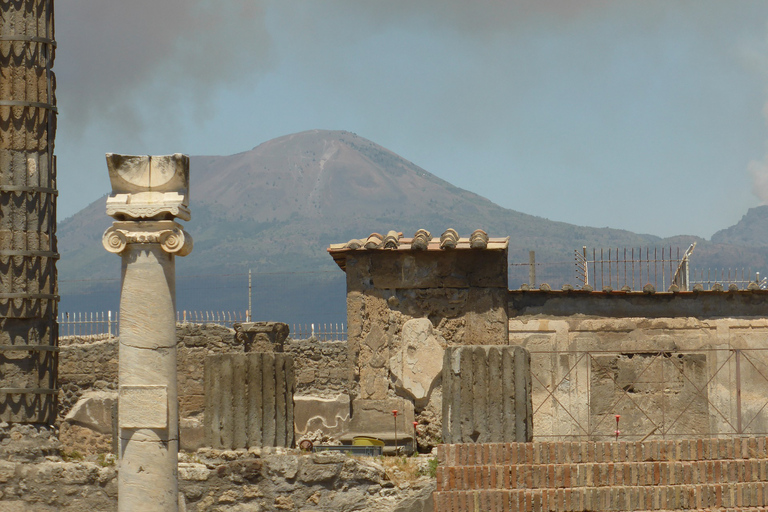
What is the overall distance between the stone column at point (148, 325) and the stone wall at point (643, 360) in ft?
22.9

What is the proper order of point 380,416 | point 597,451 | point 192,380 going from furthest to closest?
point 192,380, point 380,416, point 597,451

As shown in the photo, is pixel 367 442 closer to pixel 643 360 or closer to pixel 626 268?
pixel 643 360

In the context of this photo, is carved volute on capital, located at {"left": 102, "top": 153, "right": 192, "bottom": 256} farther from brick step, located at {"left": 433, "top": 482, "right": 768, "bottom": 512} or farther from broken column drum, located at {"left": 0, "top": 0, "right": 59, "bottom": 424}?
broken column drum, located at {"left": 0, "top": 0, "right": 59, "bottom": 424}

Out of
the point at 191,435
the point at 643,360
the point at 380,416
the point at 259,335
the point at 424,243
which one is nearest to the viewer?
the point at 380,416

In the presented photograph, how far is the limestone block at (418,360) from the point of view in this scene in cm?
1117

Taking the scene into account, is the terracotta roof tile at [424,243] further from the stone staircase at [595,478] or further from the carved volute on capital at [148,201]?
the carved volute on capital at [148,201]

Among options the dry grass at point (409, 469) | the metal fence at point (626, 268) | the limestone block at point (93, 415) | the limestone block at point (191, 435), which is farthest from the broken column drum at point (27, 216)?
the limestone block at point (93, 415)

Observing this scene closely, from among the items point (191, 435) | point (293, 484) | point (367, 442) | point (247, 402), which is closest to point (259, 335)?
point (191, 435)

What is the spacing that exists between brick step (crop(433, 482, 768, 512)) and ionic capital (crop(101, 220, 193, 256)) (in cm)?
284

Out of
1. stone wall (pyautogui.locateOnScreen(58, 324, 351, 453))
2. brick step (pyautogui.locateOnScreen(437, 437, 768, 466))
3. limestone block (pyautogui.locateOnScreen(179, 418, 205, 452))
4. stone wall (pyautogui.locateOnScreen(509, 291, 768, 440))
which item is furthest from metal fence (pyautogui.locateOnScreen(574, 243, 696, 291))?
limestone block (pyautogui.locateOnScreen(179, 418, 205, 452))

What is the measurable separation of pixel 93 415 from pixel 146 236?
14.9 meters

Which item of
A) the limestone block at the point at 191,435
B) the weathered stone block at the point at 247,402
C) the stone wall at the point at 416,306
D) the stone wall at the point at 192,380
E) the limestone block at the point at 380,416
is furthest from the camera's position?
the stone wall at the point at 192,380

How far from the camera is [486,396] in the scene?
27.3ft

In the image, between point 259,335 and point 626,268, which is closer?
point 626,268
